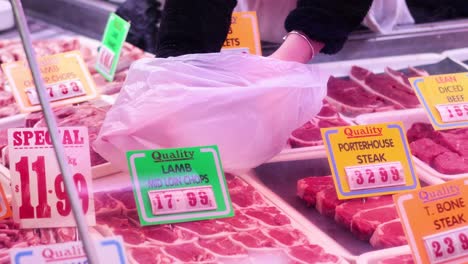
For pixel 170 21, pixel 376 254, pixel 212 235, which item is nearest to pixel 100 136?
pixel 212 235

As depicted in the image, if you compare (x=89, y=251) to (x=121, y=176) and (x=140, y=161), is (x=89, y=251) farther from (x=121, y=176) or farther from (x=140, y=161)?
(x=121, y=176)

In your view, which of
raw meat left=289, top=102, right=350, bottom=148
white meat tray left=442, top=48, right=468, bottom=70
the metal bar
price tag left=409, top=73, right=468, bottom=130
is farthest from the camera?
white meat tray left=442, top=48, right=468, bottom=70

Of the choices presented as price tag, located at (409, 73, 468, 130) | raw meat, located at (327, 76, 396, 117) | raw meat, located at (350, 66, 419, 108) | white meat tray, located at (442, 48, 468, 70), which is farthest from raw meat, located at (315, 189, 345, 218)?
white meat tray, located at (442, 48, 468, 70)

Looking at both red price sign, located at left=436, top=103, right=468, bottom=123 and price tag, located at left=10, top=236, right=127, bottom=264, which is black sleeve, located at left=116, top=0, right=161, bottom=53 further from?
price tag, located at left=10, top=236, right=127, bottom=264

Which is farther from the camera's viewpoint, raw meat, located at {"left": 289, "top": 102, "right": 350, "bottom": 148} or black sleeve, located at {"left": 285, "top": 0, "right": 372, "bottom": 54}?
raw meat, located at {"left": 289, "top": 102, "right": 350, "bottom": 148}

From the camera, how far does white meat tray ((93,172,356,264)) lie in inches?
69.8

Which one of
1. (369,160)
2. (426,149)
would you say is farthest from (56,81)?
(426,149)

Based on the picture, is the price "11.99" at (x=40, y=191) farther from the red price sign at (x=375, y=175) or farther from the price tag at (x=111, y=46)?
the price tag at (x=111, y=46)

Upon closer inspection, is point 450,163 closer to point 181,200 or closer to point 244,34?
point 244,34

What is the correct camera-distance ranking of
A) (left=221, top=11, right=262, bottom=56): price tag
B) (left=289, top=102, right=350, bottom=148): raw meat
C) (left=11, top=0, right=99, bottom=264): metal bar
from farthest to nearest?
(left=221, top=11, right=262, bottom=56): price tag → (left=289, top=102, right=350, bottom=148): raw meat → (left=11, top=0, right=99, bottom=264): metal bar

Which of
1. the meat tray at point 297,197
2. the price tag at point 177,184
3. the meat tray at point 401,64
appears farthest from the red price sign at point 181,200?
the meat tray at point 401,64

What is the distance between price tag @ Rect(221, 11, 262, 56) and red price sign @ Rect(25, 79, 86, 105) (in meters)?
0.58

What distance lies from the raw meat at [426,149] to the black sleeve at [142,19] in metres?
1.31

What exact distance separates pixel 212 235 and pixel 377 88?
1.33m
